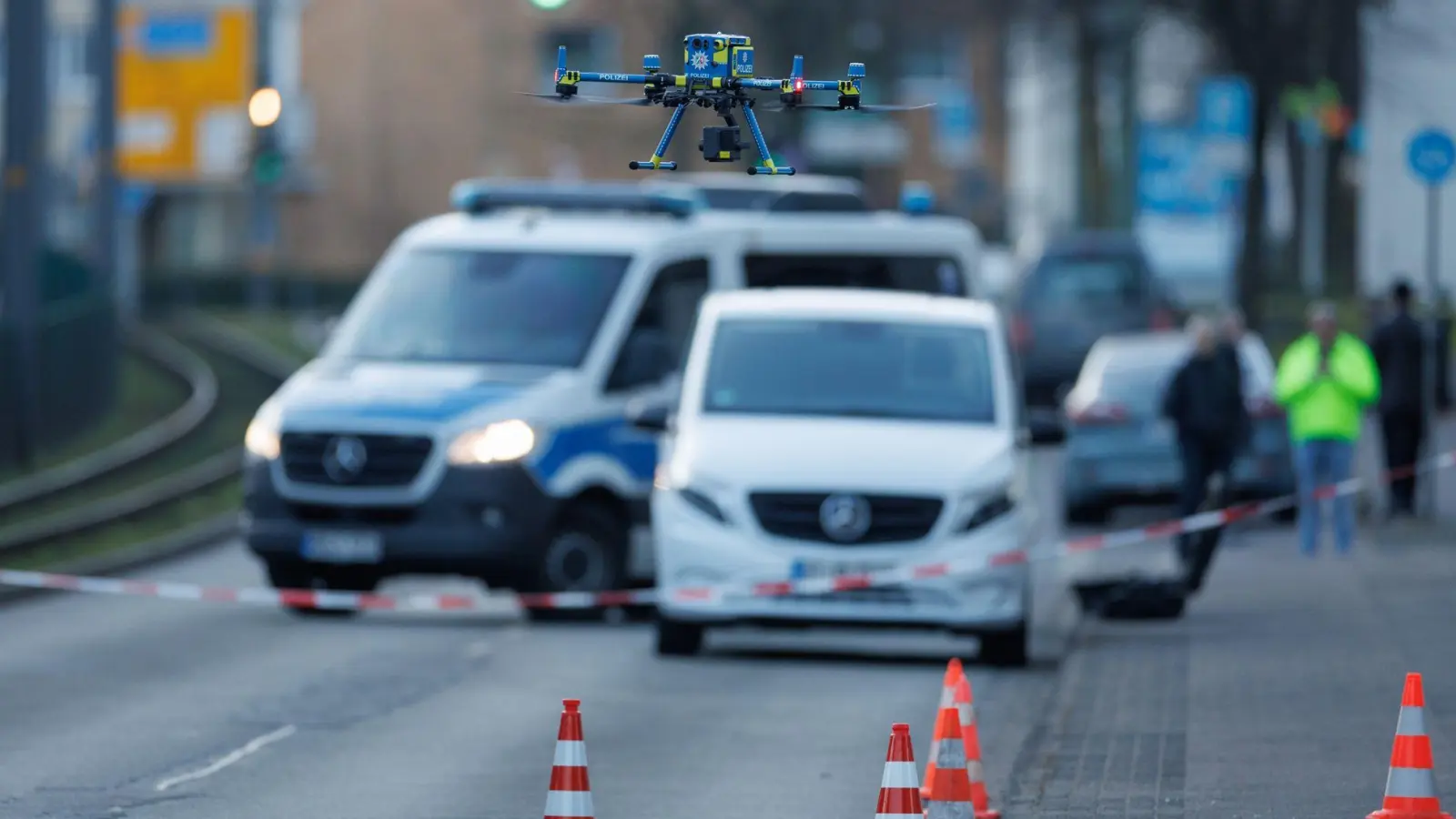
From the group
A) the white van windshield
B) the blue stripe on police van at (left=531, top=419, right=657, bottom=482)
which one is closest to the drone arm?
the white van windshield

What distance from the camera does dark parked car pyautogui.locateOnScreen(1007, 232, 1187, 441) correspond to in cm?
3366

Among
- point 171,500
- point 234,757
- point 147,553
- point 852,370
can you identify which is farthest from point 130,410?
point 234,757

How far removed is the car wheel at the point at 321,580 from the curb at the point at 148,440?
26.4 feet

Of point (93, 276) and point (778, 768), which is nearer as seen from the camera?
point (778, 768)

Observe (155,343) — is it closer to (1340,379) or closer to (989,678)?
(1340,379)

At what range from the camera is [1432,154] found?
2336cm

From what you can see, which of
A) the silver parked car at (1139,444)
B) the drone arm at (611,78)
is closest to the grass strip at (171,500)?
the silver parked car at (1139,444)

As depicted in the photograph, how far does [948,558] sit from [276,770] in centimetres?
475

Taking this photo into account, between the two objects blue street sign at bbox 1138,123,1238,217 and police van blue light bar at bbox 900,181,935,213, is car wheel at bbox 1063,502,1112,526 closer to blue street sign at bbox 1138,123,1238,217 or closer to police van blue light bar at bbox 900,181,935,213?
police van blue light bar at bbox 900,181,935,213

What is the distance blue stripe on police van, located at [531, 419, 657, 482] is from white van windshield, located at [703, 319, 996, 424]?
123cm

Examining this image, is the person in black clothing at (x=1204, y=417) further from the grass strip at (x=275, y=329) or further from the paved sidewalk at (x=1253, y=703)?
the grass strip at (x=275, y=329)

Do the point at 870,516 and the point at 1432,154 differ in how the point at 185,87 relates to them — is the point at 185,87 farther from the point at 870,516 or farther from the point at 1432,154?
the point at 870,516

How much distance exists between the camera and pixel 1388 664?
15109mm

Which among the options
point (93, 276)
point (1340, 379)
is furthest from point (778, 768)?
point (93, 276)
